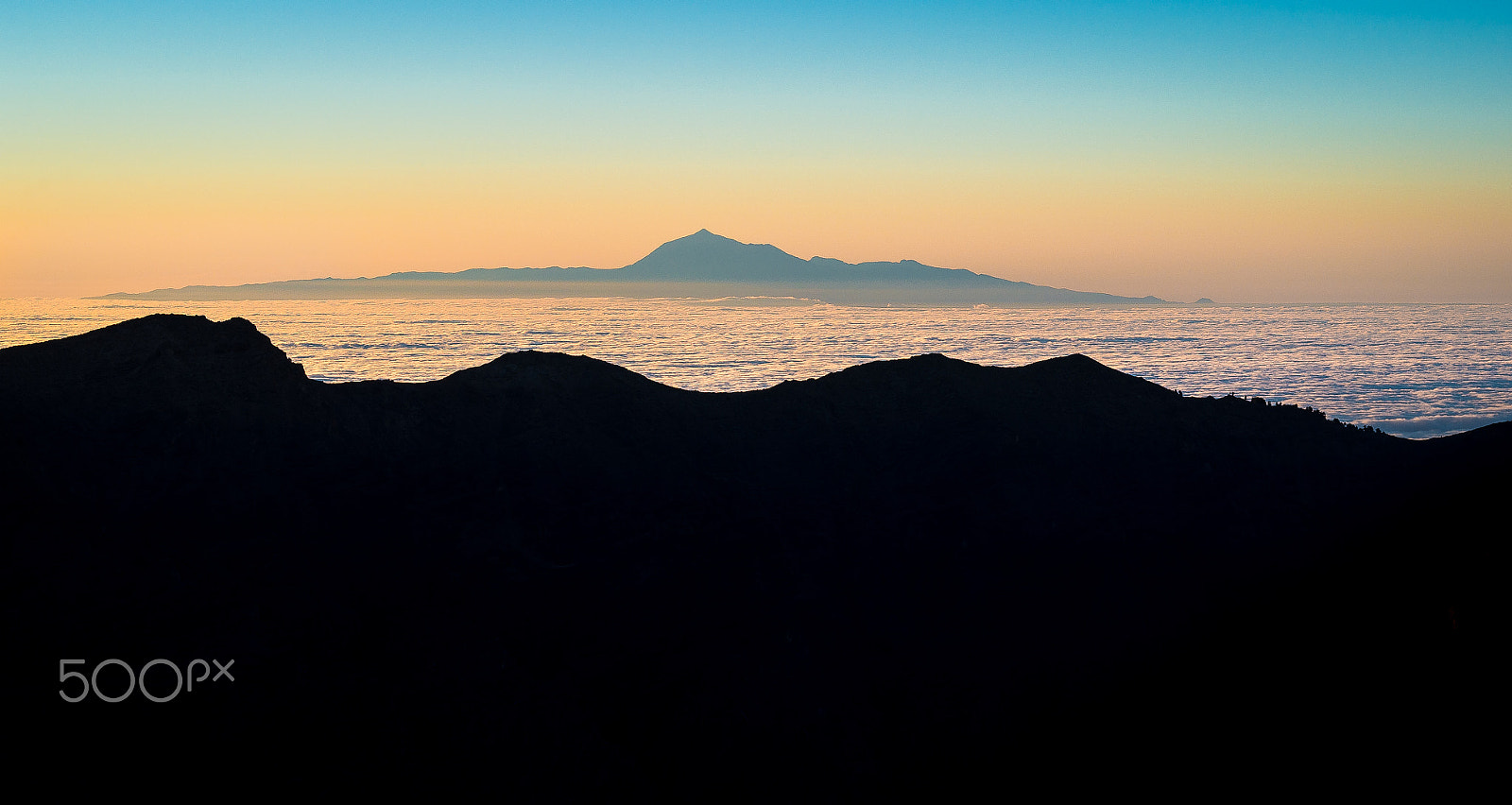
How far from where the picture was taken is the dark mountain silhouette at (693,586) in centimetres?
1744

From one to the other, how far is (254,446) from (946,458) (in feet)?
59.7

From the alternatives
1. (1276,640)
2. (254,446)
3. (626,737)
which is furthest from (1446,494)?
(254,446)

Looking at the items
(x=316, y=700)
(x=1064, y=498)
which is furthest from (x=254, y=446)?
(x=1064, y=498)

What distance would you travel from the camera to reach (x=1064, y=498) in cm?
2556

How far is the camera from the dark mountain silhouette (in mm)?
17438

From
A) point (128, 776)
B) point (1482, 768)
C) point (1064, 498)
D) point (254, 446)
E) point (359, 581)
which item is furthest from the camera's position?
point (1064, 498)

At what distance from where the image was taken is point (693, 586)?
21469 mm

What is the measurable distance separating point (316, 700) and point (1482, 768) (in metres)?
21.4

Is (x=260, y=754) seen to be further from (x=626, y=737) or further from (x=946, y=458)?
(x=946, y=458)

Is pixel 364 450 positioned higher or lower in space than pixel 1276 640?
higher

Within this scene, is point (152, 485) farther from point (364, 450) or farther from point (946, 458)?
point (946, 458)

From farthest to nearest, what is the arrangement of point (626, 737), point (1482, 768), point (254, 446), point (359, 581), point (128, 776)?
1. point (254, 446)
2. point (359, 581)
3. point (626, 737)
4. point (1482, 768)
5. point (128, 776)

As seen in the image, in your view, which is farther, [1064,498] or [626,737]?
[1064,498]

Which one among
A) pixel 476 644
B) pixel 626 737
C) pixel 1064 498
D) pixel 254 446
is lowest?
pixel 626 737
